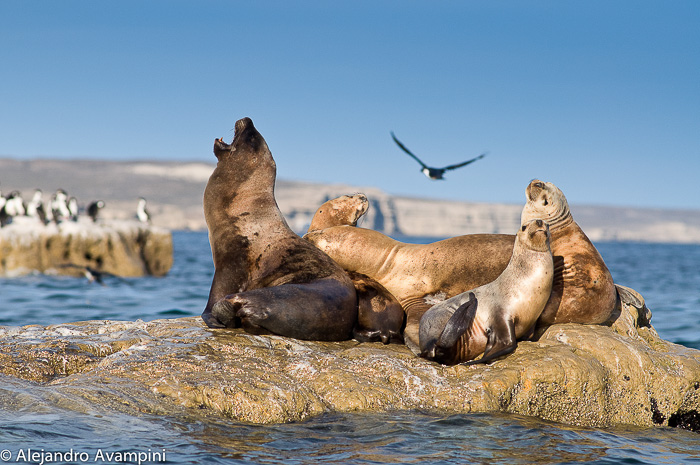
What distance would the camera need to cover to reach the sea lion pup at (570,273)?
589cm

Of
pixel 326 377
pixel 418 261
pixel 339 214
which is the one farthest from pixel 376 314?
pixel 339 214

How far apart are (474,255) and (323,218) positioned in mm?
1751

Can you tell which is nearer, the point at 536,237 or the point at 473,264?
the point at 536,237

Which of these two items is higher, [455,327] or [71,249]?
[455,327]

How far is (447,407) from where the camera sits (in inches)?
191

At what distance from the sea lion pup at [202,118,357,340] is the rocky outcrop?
167mm

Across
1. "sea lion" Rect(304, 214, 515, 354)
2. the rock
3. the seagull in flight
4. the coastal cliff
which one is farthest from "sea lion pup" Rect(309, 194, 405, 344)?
the coastal cliff

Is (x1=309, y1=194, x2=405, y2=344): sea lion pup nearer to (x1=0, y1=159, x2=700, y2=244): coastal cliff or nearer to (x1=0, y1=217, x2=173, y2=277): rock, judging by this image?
(x1=0, y1=217, x2=173, y2=277): rock

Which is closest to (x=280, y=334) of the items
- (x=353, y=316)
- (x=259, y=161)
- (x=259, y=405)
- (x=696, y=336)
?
(x=353, y=316)

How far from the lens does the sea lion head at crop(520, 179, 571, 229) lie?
611 centimetres

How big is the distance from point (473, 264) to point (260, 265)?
1804 mm

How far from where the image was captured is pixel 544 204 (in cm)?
611

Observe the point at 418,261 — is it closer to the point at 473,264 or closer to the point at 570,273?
the point at 473,264

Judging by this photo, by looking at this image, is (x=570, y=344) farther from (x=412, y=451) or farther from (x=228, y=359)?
(x=228, y=359)
